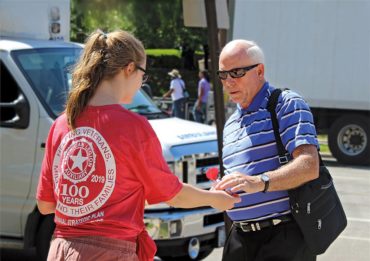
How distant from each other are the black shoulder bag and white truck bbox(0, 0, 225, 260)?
2667 mm

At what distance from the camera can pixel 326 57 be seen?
16625 mm

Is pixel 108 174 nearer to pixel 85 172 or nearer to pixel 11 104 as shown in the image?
pixel 85 172

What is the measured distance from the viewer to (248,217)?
3.59 metres

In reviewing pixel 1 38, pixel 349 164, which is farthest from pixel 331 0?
pixel 1 38

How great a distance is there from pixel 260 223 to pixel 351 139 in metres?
13.3

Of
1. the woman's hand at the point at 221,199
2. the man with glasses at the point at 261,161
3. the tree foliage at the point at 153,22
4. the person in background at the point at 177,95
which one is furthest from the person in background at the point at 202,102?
the woman's hand at the point at 221,199

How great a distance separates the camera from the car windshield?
6.45 metres

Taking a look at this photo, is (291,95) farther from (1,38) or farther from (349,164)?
(349,164)

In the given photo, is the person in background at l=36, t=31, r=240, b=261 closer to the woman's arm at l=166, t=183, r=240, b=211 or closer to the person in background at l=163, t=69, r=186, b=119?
the woman's arm at l=166, t=183, r=240, b=211

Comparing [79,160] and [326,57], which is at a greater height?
[79,160]

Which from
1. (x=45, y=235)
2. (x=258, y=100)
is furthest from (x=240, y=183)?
(x=45, y=235)

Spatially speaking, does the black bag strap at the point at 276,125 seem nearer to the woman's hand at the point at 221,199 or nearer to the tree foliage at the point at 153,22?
the woman's hand at the point at 221,199

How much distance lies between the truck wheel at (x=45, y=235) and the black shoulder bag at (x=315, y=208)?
3164 mm

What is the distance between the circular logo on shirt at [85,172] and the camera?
2.82 m
